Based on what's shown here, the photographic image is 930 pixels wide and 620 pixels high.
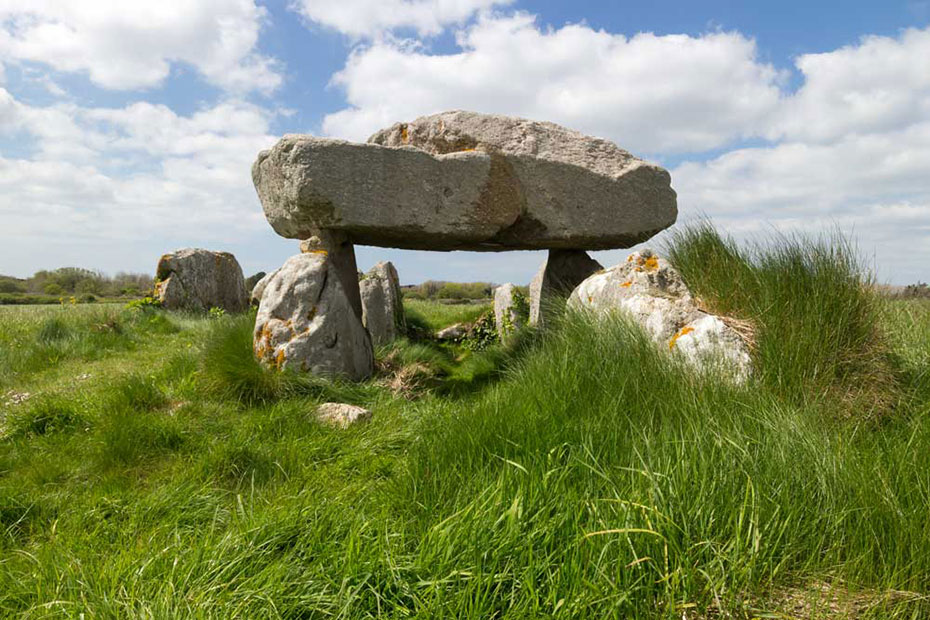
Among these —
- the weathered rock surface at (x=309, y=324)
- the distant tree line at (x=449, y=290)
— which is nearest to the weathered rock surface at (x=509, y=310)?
the weathered rock surface at (x=309, y=324)

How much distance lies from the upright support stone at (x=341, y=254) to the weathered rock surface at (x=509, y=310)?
268 centimetres

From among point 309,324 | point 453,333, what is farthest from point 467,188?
point 453,333

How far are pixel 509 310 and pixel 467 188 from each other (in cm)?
330

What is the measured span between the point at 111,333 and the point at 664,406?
7.98 metres

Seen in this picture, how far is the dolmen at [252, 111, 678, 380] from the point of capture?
5934mm

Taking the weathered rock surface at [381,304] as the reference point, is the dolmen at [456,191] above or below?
above

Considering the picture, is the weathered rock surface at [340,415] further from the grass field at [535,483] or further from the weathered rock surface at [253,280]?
the weathered rock surface at [253,280]

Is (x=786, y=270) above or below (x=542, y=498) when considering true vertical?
above

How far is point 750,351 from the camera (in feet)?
13.9

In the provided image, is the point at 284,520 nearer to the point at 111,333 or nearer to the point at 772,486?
the point at 772,486

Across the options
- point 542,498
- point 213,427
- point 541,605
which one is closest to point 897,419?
point 542,498

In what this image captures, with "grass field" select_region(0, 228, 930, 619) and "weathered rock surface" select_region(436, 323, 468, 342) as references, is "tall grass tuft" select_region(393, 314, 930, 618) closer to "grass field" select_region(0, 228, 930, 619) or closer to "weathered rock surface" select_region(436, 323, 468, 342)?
"grass field" select_region(0, 228, 930, 619)

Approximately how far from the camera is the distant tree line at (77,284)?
81.3 feet

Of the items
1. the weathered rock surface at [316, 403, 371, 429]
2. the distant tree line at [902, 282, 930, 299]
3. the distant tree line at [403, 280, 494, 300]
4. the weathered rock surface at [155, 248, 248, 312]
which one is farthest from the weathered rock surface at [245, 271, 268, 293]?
the distant tree line at [902, 282, 930, 299]
